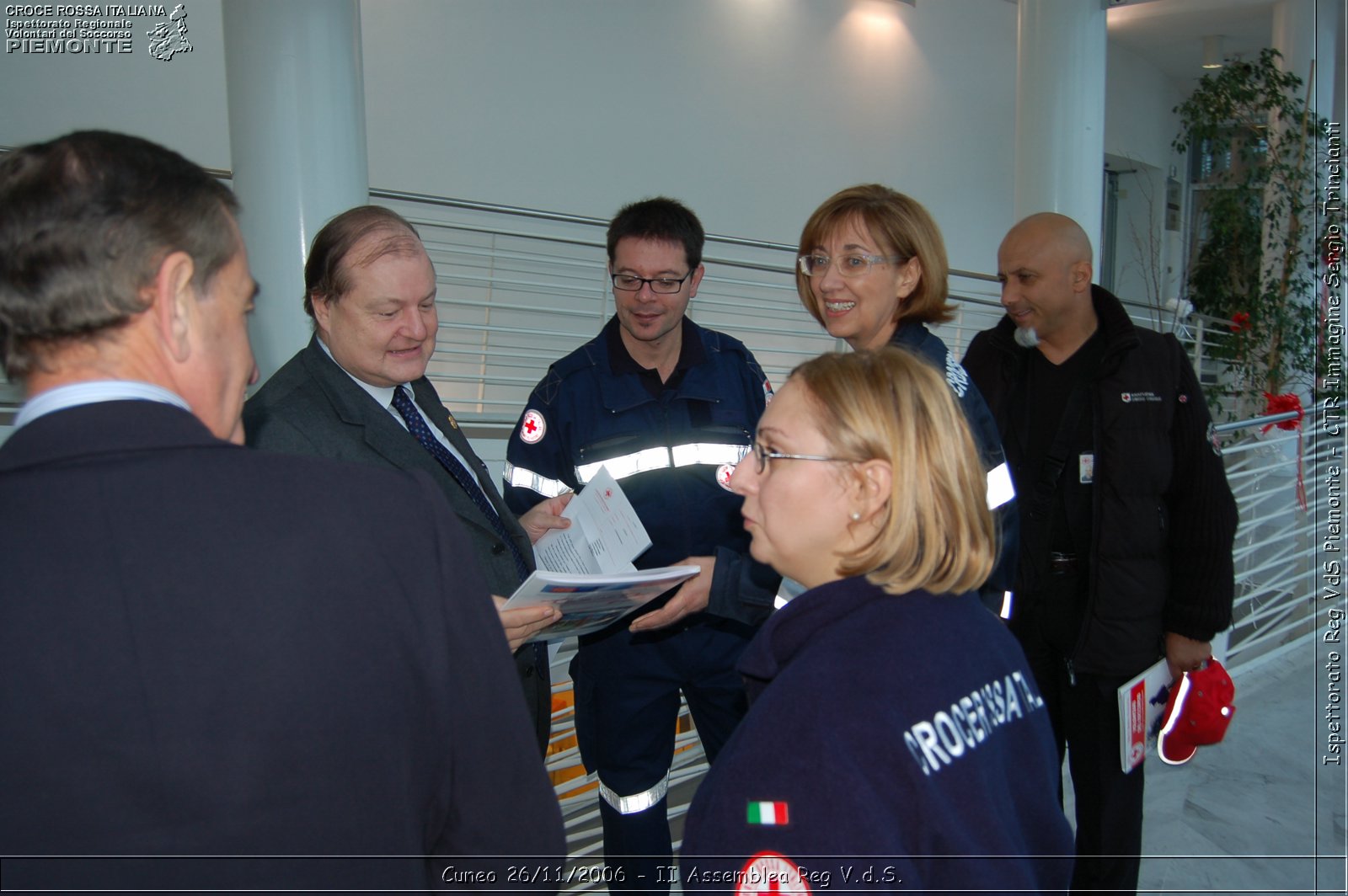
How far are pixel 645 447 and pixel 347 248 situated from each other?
0.91 meters

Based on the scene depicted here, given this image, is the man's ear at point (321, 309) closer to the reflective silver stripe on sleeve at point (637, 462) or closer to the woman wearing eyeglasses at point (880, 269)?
the reflective silver stripe on sleeve at point (637, 462)

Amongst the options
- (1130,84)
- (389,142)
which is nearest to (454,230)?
(389,142)

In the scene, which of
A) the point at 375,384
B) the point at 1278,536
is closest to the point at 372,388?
the point at 375,384

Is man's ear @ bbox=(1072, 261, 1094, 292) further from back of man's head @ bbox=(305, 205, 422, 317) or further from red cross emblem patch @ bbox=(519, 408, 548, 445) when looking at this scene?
back of man's head @ bbox=(305, 205, 422, 317)

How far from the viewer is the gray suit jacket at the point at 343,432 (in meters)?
1.55

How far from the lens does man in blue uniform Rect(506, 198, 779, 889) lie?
7.68 ft

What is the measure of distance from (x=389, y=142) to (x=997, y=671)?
565 centimetres

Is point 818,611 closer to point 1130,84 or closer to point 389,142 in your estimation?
point 389,142

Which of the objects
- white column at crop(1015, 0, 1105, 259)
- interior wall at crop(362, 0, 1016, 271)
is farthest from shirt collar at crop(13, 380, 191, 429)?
interior wall at crop(362, 0, 1016, 271)

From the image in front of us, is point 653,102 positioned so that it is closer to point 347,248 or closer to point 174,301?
point 347,248

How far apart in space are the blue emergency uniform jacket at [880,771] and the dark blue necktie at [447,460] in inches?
36.0

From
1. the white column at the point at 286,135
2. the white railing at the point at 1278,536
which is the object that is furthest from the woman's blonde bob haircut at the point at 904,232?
the white column at the point at 286,135

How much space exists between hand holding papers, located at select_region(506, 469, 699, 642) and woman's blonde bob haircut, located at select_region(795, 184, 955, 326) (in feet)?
2.24

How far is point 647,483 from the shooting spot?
234cm
